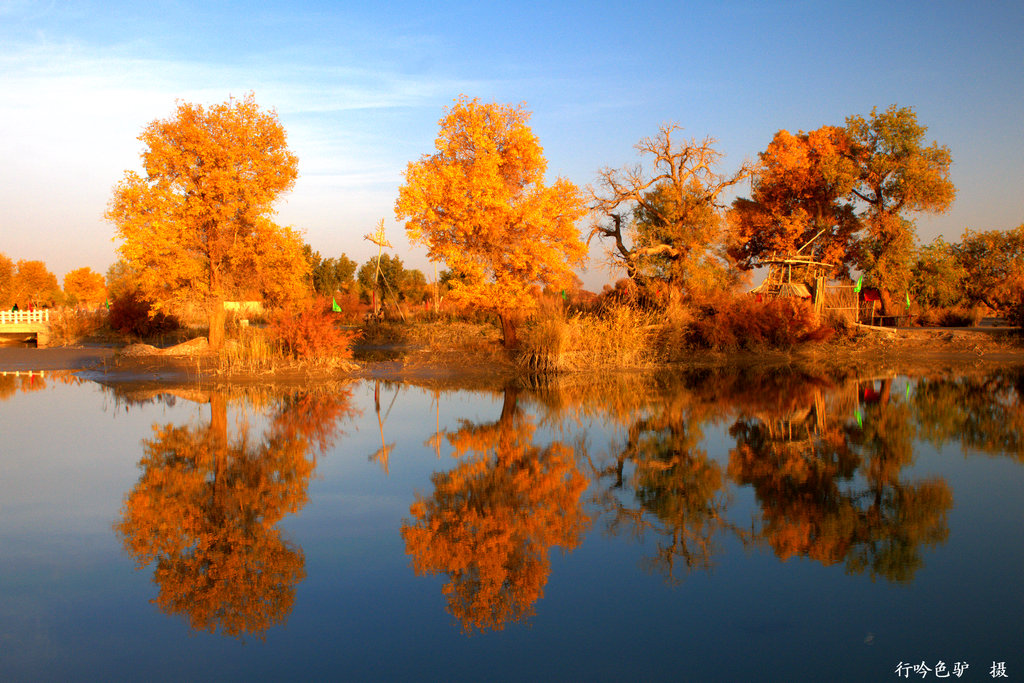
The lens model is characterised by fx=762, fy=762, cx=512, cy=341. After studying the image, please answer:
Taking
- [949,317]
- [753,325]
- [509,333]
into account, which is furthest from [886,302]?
[509,333]

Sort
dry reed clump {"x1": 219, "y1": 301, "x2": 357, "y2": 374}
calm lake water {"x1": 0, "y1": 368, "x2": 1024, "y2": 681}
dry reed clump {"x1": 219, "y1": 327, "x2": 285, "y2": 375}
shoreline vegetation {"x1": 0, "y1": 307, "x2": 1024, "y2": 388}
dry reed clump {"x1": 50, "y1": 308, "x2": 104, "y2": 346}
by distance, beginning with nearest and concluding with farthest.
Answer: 1. calm lake water {"x1": 0, "y1": 368, "x2": 1024, "y2": 681}
2. dry reed clump {"x1": 219, "y1": 327, "x2": 285, "y2": 375}
3. dry reed clump {"x1": 219, "y1": 301, "x2": 357, "y2": 374}
4. shoreline vegetation {"x1": 0, "y1": 307, "x2": 1024, "y2": 388}
5. dry reed clump {"x1": 50, "y1": 308, "x2": 104, "y2": 346}

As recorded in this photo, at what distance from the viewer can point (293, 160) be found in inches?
832

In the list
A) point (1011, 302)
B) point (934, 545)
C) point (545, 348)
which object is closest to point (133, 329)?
point (545, 348)

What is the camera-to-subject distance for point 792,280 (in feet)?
102

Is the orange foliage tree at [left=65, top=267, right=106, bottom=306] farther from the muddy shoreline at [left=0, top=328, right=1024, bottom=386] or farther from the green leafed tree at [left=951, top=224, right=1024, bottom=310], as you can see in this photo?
the green leafed tree at [left=951, top=224, right=1024, bottom=310]

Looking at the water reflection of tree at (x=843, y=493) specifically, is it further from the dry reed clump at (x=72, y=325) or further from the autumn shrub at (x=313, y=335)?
the dry reed clump at (x=72, y=325)

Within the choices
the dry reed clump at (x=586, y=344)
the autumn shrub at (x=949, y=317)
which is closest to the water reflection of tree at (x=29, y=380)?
the dry reed clump at (x=586, y=344)

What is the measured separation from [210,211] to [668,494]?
54.8ft

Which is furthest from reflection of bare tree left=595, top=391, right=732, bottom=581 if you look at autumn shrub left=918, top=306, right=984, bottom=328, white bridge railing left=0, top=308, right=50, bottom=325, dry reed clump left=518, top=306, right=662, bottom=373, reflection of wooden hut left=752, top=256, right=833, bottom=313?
white bridge railing left=0, top=308, right=50, bottom=325

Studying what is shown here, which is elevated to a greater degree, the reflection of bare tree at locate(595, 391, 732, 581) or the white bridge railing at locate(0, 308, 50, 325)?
the white bridge railing at locate(0, 308, 50, 325)

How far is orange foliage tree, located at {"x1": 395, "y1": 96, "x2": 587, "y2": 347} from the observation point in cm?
1886

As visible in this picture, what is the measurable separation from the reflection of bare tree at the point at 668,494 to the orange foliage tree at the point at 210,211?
13.7 meters

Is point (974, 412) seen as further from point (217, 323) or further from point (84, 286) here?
point (84, 286)

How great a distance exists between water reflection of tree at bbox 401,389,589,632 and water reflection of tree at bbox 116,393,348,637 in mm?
1114
